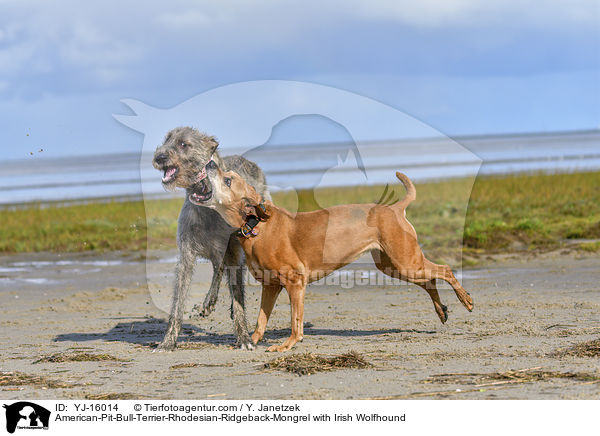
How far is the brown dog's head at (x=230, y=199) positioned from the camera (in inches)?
320

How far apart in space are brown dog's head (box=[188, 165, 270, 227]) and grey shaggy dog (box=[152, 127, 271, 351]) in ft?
0.40

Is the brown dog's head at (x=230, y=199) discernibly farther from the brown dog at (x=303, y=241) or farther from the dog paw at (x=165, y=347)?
the dog paw at (x=165, y=347)

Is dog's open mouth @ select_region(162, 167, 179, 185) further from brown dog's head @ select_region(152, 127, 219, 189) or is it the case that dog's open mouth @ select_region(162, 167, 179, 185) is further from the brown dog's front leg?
the brown dog's front leg

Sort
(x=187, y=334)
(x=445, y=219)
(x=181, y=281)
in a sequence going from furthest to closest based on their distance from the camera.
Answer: (x=445, y=219)
(x=187, y=334)
(x=181, y=281)

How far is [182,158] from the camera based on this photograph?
828 centimetres

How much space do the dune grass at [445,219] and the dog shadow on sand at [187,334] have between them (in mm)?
3618

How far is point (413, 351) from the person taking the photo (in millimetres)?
7801

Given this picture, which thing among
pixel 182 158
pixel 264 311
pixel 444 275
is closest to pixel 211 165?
pixel 182 158

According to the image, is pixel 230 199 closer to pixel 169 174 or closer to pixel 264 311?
pixel 169 174

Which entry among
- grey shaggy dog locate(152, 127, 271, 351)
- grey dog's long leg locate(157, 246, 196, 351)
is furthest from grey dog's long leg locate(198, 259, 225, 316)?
grey dog's long leg locate(157, 246, 196, 351)

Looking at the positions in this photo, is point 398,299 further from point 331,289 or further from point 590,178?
point 590,178

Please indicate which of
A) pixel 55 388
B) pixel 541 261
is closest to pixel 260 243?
pixel 55 388

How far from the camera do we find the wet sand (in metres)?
6.44
